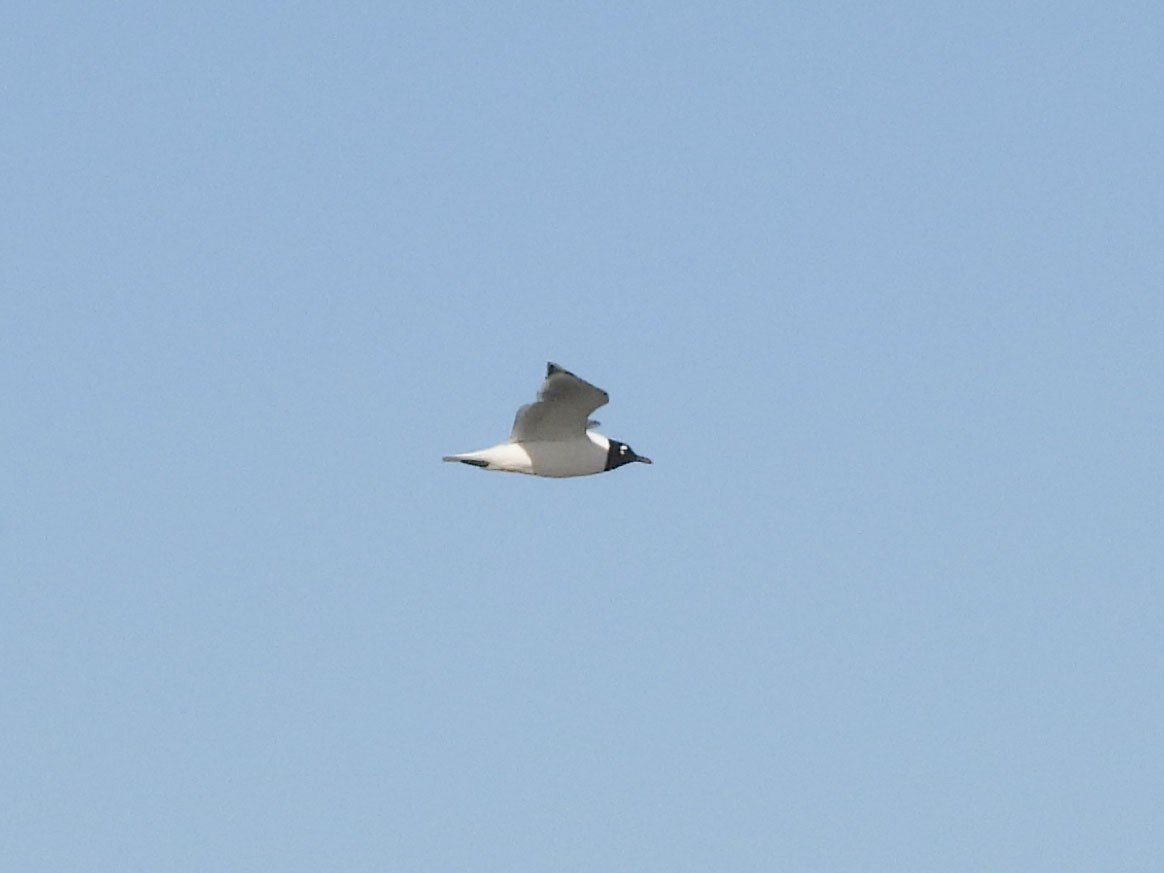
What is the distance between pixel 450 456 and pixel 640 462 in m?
7.53

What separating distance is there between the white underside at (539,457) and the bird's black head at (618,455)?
1.46 metres

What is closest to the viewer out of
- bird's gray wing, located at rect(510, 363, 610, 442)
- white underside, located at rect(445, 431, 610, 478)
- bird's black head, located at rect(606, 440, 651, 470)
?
bird's gray wing, located at rect(510, 363, 610, 442)

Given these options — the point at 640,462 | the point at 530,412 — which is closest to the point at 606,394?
the point at 530,412

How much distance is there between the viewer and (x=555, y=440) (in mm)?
85750

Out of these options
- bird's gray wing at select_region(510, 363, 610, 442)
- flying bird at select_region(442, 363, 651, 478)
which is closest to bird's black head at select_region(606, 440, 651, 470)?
flying bird at select_region(442, 363, 651, 478)

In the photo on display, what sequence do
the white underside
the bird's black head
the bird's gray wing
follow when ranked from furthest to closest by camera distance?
the bird's black head → the white underside → the bird's gray wing

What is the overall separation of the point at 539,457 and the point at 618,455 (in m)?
4.24

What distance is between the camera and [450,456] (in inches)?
3376

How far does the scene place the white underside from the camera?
8544cm

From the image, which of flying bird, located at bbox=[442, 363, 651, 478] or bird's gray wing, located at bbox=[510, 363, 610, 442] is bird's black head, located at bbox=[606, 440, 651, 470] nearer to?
flying bird, located at bbox=[442, 363, 651, 478]

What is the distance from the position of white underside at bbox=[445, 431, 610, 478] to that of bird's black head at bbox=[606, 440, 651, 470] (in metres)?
1.46

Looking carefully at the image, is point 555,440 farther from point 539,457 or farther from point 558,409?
point 558,409

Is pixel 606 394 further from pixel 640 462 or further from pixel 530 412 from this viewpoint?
pixel 640 462

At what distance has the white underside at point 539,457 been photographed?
280ft
